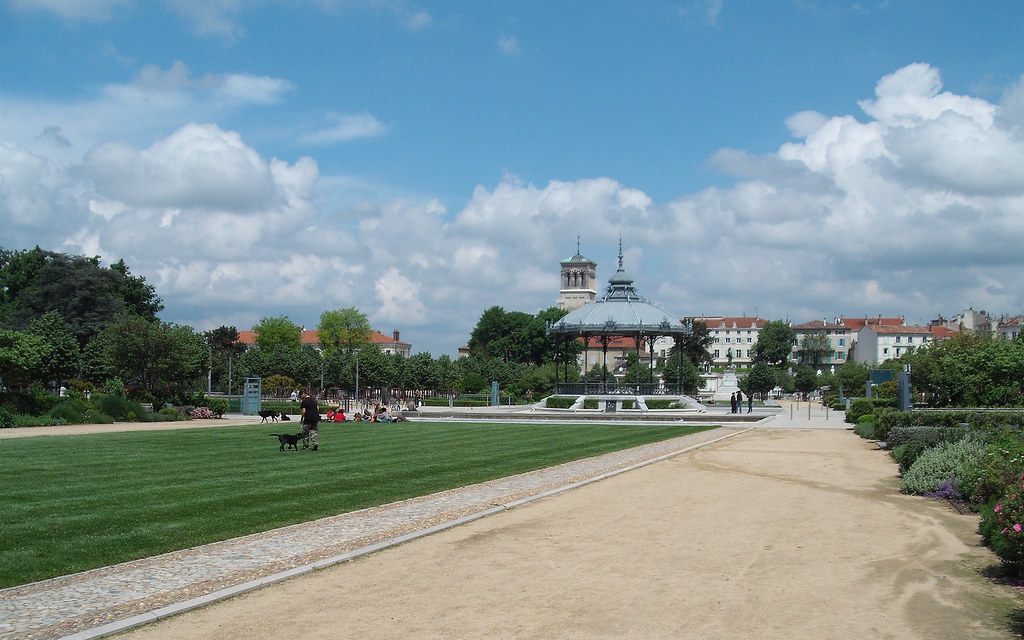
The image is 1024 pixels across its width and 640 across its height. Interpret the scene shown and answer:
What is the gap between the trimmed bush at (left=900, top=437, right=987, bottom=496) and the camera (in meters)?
15.7

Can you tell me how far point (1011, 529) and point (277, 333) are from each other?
138766 millimetres

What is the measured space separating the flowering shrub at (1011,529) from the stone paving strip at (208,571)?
21.5ft

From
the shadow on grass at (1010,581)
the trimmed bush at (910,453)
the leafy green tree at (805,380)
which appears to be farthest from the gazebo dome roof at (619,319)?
the leafy green tree at (805,380)

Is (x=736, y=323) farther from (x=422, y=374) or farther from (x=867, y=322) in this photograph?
(x=422, y=374)

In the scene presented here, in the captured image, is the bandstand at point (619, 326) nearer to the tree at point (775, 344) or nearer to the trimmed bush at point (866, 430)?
the trimmed bush at point (866, 430)

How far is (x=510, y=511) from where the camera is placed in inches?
531

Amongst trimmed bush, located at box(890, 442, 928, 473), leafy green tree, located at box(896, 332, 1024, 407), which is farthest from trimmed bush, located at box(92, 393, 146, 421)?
trimmed bush, located at box(890, 442, 928, 473)

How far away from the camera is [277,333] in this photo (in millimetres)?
141125

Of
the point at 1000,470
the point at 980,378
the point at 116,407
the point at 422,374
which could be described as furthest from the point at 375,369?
the point at 1000,470

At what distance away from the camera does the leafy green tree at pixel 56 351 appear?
49944 millimetres

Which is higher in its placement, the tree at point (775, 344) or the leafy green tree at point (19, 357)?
the tree at point (775, 344)

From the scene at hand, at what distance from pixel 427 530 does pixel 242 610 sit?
401 cm

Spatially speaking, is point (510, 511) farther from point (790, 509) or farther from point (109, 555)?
point (109, 555)

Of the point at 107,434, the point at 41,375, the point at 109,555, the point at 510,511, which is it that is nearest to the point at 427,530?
the point at 510,511
